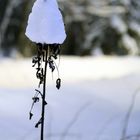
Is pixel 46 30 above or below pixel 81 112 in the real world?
above

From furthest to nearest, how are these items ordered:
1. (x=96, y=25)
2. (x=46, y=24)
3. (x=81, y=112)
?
(x=96, y=25) → (x=81, y=112) → (x=46, y=24)

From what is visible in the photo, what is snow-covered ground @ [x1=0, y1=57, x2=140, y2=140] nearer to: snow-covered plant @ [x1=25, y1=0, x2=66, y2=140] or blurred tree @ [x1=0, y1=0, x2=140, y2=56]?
snow-covered plant @ [x1=25, y1=0, x2=66, y2=140]

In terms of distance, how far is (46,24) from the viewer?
1.87 metres

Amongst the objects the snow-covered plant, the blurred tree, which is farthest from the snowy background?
the blurred tree

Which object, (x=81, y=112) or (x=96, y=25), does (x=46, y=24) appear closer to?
(x=81, y=112)

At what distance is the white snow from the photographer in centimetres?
186

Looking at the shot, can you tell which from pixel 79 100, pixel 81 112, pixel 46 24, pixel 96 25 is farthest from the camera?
pixel 96 25

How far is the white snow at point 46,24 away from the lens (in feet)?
6.11

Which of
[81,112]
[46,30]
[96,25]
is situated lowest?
[96,25]

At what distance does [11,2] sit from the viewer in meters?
13.8

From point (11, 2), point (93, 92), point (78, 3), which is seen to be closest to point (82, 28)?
point (78, 3)

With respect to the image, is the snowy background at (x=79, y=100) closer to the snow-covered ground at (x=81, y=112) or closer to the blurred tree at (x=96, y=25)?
the snow-covered ground at (x=81, y=112)

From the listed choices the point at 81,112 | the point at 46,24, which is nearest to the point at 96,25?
the point at 81,112

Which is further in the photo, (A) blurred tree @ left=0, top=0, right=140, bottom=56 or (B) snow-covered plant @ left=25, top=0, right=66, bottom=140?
(A) blurred tree @ left=0, top=0, right=140, bottom=56
